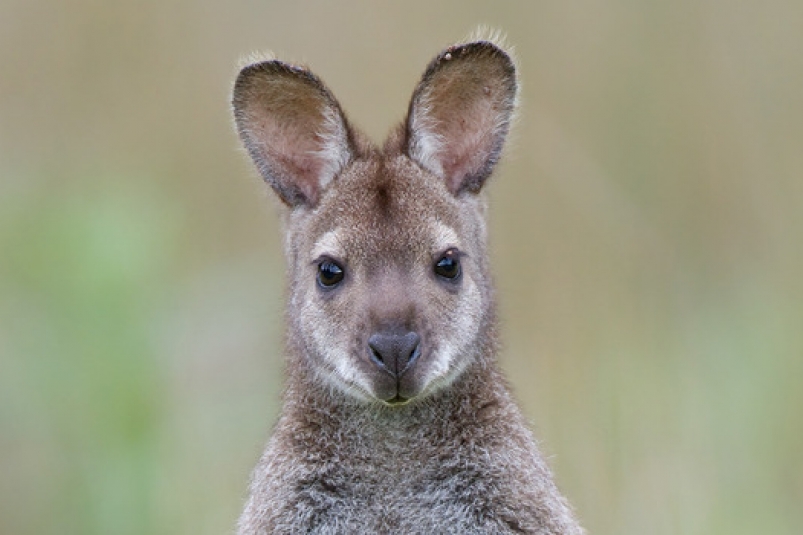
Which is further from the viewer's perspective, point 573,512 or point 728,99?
point 728,99

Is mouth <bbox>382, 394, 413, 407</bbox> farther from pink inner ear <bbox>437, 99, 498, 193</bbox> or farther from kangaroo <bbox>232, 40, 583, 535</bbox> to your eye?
pink inner ear <bbox>437, 99, 498, 193</bbox>

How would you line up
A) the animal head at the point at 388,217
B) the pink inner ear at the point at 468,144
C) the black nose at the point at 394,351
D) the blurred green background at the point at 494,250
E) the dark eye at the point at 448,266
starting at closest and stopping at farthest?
the black nose at the point at 394,351 < the animal head at the point at 388,217 < the dark eye at the point at 448,266 < the pink inner ear at the point at 468,144 < the blurred green background at the point at 494,250

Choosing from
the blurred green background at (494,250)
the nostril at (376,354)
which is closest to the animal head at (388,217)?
the nostril at (376,354)

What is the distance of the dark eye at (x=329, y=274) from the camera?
1004 centimetres

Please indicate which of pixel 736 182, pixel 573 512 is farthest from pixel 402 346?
pixel 736 182

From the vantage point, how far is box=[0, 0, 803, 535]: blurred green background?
12.2m

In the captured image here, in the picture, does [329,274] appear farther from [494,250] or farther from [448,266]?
[494,250]

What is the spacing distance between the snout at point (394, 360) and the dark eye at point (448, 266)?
0.46 metres

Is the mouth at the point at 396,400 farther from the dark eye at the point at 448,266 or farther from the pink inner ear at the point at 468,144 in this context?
the pink inner ear at the point at 468,144

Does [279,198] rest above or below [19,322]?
above

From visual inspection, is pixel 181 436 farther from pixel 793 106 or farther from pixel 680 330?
pixel 793 106

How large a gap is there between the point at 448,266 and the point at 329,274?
0.49 meters

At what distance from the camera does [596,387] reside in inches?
488

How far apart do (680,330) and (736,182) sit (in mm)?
1165
